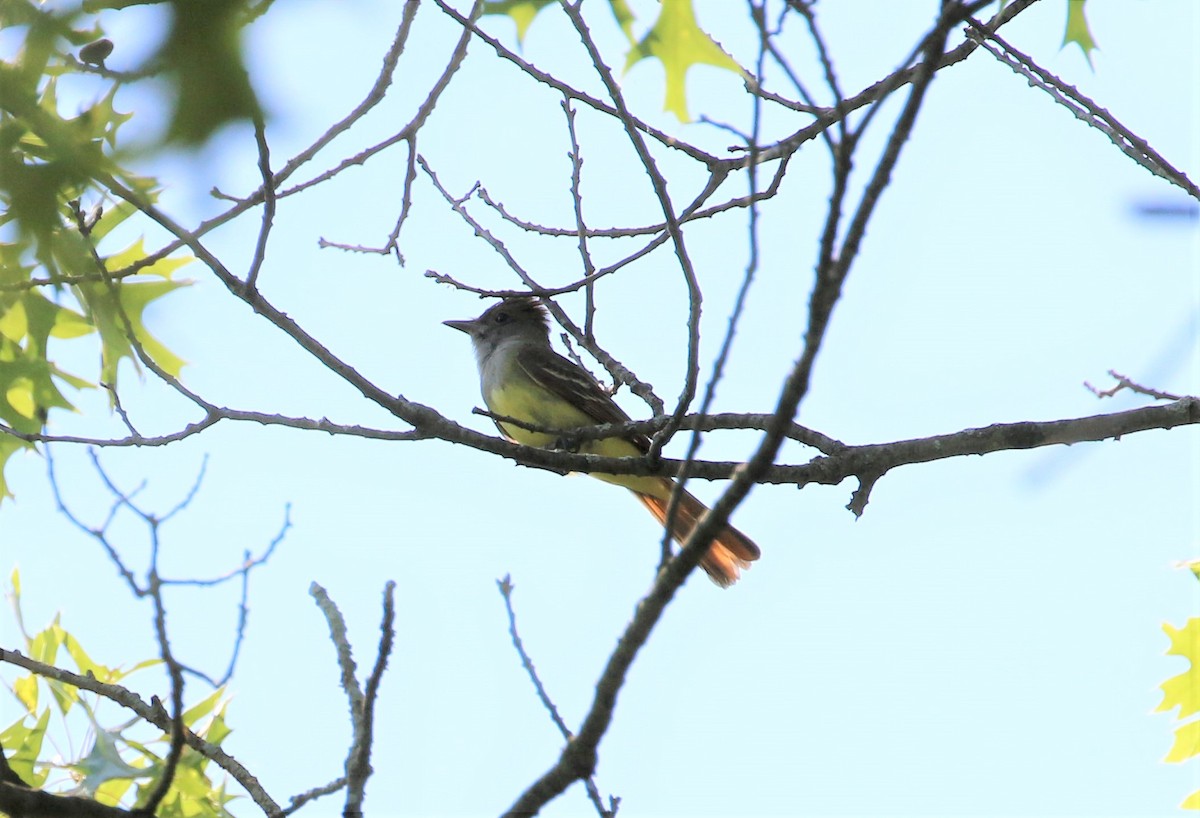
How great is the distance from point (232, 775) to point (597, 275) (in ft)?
7.21

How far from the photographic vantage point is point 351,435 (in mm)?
4316

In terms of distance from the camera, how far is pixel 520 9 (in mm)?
3773

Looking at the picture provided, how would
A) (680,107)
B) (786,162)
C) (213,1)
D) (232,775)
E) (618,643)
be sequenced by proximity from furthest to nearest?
1. (786,162)
2. (680,107)
3. (232,775)
4. (618,643)
5. (213,1)

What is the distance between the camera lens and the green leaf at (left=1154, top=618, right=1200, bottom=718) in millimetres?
5430

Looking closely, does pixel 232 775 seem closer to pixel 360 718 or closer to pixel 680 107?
pixel 360 718

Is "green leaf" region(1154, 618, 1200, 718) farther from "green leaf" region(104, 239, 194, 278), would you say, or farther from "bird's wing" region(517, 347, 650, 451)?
"green leaf" region(104, 239, 194, 278)

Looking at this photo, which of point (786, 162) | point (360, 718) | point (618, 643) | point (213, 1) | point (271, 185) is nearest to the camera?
point (213, 1)

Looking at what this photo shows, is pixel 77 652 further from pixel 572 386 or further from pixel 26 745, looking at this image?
pixel 572 386

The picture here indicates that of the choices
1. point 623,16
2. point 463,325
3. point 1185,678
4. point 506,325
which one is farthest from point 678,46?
point 463,325

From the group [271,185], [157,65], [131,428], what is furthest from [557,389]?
[157,65]

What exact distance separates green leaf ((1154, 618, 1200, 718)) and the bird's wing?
3.03 m

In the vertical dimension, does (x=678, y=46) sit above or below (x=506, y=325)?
below

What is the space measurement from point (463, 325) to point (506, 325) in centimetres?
32

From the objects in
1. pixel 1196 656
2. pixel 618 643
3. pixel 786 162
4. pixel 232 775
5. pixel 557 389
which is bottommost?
pixel 618 643
